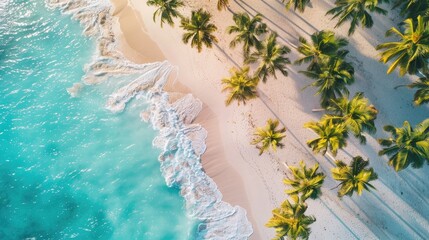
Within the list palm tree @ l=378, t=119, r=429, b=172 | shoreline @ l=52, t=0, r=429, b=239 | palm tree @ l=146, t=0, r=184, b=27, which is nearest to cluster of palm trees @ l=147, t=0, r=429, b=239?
palm tree @ l=378, t=119, r=429, b=172

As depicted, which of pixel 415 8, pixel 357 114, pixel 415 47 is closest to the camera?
pixel 415 47

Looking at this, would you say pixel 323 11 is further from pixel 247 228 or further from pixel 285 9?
pixel 247 228

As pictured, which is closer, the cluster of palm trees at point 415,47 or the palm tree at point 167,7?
the cluster of palm trees at point 415,47

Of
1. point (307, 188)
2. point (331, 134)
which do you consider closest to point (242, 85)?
point (331, 134)

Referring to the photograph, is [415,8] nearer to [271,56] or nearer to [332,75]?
[332,75]

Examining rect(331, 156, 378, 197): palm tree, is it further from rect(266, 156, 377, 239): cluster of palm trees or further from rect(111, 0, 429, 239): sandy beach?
rect(111, 0, 429, 239): sandy beach

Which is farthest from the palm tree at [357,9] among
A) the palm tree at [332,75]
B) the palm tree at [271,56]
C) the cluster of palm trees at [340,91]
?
the palm tree at [271,56]

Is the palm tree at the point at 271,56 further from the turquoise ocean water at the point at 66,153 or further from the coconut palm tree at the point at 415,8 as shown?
the turquoise ocean water at the point at 66,153

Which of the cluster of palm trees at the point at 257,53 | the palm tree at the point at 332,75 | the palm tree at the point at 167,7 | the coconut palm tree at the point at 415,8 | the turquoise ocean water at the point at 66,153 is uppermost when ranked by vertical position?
the coconut palm tree at the point at 415,8
